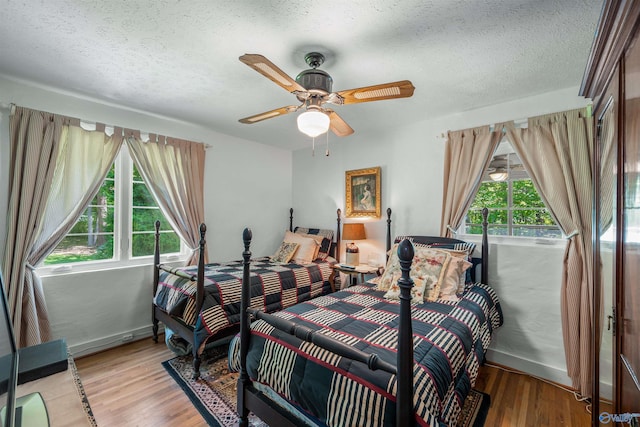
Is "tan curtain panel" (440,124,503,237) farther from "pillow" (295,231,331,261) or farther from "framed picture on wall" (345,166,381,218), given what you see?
"pillow" (295,231,331,261)

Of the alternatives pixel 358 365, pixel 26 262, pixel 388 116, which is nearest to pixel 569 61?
pixel 388 116

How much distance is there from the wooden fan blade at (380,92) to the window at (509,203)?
163cm

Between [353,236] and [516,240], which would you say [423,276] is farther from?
[353,236]

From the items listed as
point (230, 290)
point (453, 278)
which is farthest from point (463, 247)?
point (230, 290)

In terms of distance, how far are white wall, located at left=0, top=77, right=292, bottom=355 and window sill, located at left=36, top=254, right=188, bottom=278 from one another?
50 mm

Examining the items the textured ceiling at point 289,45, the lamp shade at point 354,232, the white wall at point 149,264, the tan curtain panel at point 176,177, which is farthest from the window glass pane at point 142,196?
the lamp shade at point 354,232

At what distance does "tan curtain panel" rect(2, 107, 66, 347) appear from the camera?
2.21m

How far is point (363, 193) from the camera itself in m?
3.60

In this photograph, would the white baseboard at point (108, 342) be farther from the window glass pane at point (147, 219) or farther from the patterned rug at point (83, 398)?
the patterned rug at point (83, 398)

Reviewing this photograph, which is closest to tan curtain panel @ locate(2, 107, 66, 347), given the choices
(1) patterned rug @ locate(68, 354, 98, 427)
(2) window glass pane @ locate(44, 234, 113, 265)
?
(2) window glass pane @ locate(44, 234, 113, 265)

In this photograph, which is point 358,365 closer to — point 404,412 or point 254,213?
point 404,412

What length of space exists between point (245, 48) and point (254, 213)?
259cm

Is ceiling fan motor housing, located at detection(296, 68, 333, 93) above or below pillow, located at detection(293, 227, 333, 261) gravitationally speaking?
above

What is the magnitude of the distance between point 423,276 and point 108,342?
3.07 metres
